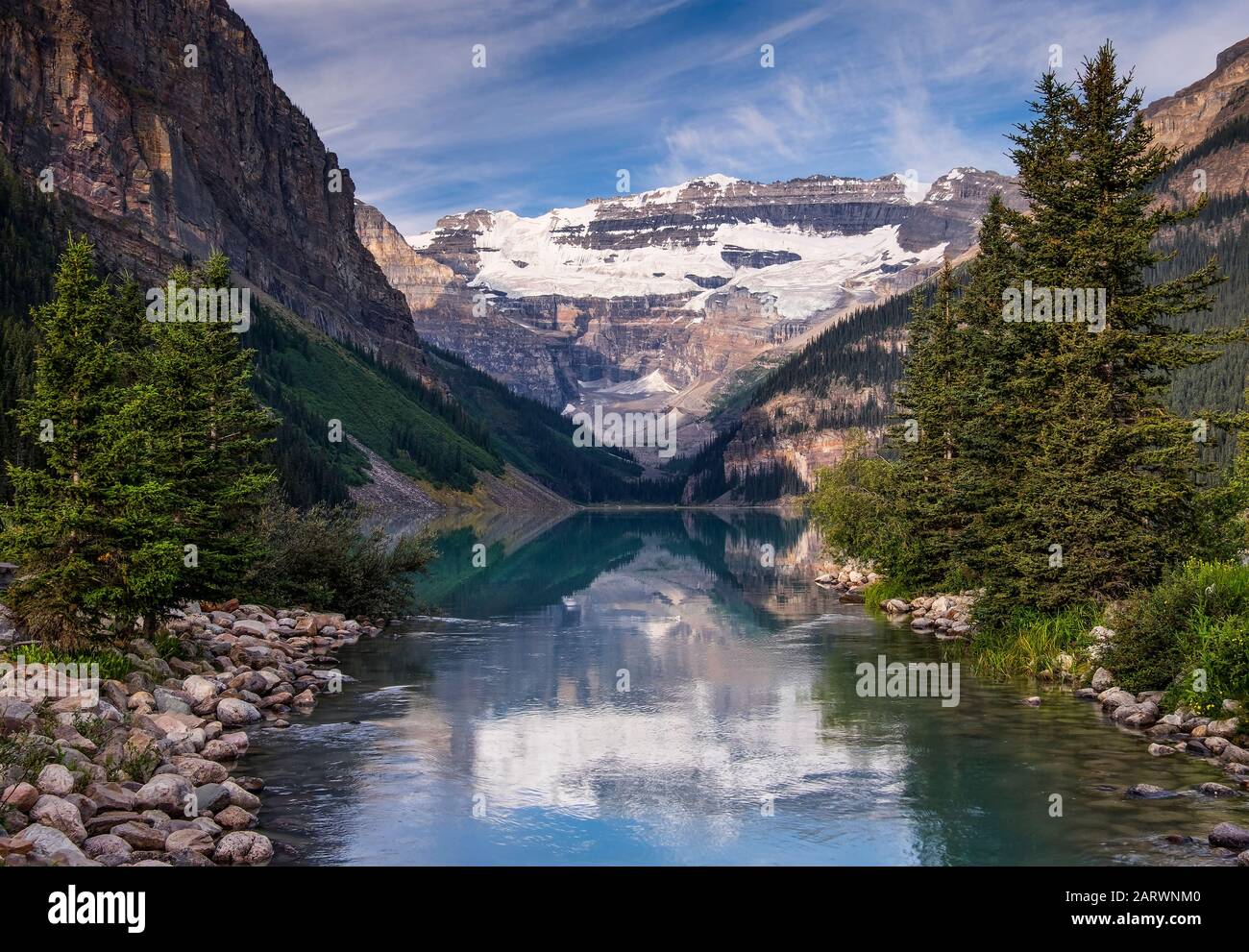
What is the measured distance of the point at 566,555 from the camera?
10950 centimetres

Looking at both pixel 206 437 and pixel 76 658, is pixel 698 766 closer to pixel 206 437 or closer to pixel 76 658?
pixel 76 658

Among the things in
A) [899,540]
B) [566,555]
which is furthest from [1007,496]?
[566,555]

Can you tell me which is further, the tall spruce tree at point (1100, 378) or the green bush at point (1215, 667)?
the tall spruce tree at point (1100, 378)

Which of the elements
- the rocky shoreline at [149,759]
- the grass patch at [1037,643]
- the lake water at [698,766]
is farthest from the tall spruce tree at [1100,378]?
the rocky shoreline at [149,759]

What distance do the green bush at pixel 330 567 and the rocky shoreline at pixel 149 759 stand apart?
11475 mm

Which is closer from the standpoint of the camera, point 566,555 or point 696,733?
point 696,733

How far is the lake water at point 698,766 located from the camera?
1870cm

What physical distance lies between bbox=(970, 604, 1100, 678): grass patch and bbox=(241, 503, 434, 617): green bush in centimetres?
2754

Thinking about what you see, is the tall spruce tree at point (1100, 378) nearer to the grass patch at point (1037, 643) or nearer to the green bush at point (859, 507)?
the grass patch at point (1037, 643)

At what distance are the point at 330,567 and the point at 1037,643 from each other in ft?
101

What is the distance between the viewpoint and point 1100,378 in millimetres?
34812
